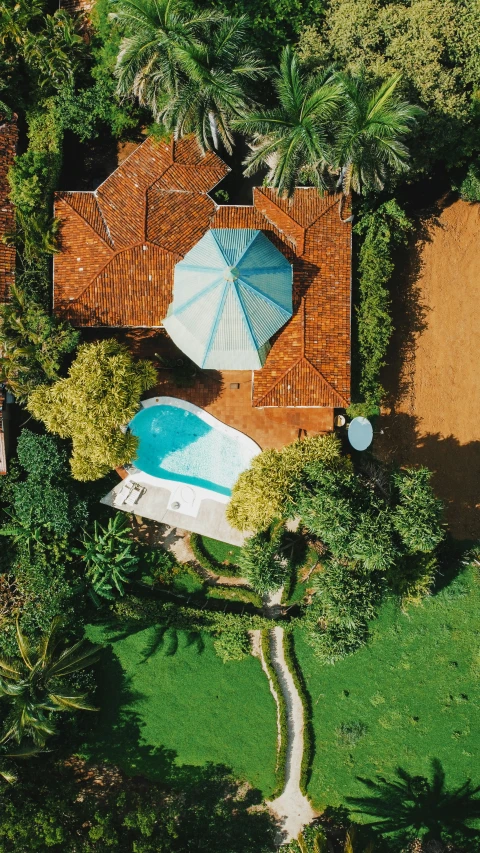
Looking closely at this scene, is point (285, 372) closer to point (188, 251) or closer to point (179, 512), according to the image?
point (188, 251)

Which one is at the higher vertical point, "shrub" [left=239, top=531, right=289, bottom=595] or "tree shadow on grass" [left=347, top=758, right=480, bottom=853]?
"shrub" [left=239, top=531, right=289, bottom=595]

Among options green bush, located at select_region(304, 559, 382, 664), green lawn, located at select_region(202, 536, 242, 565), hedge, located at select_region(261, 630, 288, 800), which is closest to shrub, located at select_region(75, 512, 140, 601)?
green lawn, located at select_region(202, 536, 242, 565)

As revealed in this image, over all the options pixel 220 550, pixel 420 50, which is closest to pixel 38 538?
pixel 220 550

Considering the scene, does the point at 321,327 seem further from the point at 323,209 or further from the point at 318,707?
the point at 318,707

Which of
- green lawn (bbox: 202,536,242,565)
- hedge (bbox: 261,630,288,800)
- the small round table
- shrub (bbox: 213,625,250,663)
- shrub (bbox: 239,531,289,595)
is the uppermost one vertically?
the small round table

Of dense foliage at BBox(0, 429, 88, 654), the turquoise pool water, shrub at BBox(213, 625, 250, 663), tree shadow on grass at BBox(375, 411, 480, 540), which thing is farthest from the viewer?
tree shadow on grass at BBox(375, 411, 480, 540)

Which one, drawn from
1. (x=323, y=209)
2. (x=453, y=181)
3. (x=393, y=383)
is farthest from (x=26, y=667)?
(x=453, y=181)

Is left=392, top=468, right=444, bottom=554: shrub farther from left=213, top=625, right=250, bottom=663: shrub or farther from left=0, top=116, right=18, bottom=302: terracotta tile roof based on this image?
left=0, top=116, right=18, bottom=302: terracotta tile roof
